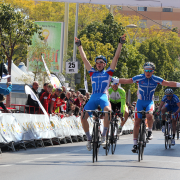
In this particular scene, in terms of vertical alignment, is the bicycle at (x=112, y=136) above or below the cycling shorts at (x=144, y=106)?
below

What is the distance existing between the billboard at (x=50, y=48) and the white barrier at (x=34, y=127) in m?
12.4

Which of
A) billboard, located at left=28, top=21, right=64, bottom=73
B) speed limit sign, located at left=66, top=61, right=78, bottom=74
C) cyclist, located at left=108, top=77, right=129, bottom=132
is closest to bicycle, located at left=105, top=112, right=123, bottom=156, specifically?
cyclist, located at left=108, top=77, right=129, bottom=132

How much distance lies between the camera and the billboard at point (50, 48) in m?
30.7

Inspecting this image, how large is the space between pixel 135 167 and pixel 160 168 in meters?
0.50

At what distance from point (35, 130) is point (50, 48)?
1696 cm

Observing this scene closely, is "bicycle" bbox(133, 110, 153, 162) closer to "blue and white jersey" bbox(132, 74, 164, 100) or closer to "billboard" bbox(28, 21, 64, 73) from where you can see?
"blue and white jersey" bbox(132, 74, 164, 100)

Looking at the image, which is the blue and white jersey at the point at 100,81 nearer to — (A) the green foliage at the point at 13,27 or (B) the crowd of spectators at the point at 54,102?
(B) the crowd of spectators at the point at 54,102

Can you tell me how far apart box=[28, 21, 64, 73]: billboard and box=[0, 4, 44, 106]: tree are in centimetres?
916

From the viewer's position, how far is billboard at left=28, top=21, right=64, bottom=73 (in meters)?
30.7

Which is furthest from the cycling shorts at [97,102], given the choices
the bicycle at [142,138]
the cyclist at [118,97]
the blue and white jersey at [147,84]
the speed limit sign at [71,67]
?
the speed limit sign at [71,67]

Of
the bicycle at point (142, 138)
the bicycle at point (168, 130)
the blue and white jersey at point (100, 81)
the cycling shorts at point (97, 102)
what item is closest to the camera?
the cycling shorts at point (97, 102)

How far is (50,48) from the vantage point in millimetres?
31531

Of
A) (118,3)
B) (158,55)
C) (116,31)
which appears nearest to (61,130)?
(118,3)

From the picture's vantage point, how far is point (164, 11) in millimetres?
102688
